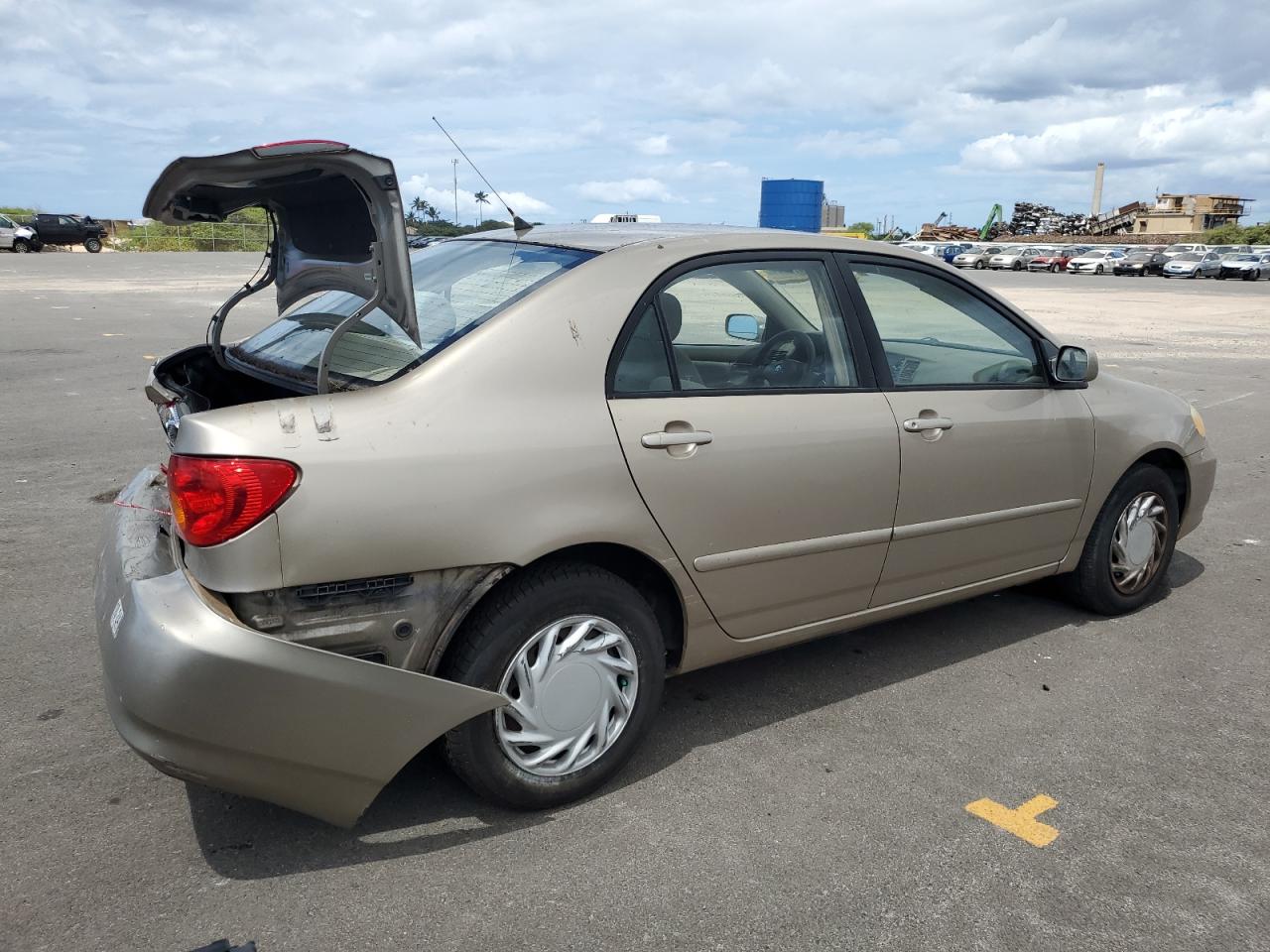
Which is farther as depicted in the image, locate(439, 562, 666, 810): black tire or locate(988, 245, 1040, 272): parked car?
locate(988, 245, 1040, 272): parked car

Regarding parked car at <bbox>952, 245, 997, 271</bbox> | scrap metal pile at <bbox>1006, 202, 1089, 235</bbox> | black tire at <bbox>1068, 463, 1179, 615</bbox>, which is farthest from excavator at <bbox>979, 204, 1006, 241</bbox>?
black tire at <bbox>1068, 463, 1179, 615</bbox>

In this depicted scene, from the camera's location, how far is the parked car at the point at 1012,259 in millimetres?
57125

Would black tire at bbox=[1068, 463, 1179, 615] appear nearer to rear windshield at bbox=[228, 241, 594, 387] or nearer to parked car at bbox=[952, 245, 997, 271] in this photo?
rear windshield at bbox=[228, 241, 594, 387]

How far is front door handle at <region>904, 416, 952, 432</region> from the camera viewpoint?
11.9 feet

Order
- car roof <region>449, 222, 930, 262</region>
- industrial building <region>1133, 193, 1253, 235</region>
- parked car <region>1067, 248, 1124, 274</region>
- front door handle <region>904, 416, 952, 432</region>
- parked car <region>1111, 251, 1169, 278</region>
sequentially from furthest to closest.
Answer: industrial building <region>1133, 193, 1253, 235</region> < parked car <region>1067, 248, 1124, 274</region> < parked car <region>1111, 251, 1169, 278</region> < front door handle <region>904, 416, 952, 432</region> < car roof <region>449, 222, 930, 262</region>

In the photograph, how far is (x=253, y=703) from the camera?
8.18 ft

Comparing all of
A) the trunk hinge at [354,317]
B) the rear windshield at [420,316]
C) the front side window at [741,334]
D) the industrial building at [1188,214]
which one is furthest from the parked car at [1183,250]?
the trunk hinge at [354,317]

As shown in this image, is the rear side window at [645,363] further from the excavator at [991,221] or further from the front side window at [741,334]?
the excavator at [991,221]

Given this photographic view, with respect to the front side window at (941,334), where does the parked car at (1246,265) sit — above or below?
above

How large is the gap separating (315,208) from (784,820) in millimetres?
2260

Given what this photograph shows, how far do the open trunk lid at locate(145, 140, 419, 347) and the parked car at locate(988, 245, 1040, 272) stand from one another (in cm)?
5845

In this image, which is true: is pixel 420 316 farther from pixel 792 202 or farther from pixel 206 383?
pixel 792 202

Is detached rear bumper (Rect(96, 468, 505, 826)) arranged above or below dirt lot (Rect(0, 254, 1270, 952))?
above

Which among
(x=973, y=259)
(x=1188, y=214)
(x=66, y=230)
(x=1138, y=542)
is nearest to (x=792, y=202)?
(x=973, y=259)
